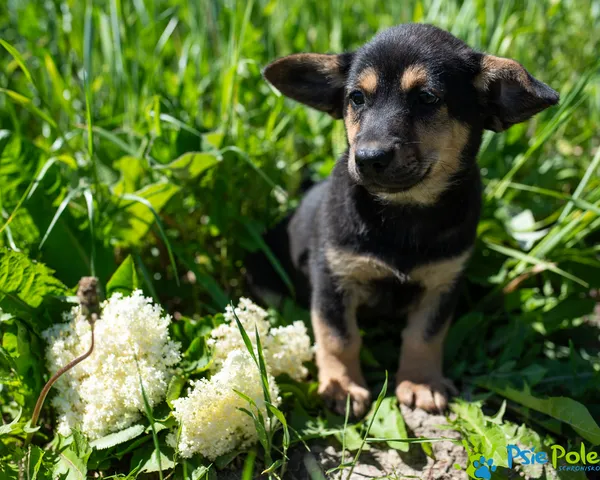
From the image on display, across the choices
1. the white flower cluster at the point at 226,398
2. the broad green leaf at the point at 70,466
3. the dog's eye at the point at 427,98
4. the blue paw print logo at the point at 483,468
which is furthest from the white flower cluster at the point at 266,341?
the dog's eye at the point at 427,98

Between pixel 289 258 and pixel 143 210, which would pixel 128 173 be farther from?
pixel 289 258

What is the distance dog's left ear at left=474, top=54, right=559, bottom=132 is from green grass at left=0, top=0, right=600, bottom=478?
69 cm

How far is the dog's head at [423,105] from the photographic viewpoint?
232 cm

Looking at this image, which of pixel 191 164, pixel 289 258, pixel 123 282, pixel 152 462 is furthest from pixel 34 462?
pixel 289 258

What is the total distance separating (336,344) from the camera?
8.91ft

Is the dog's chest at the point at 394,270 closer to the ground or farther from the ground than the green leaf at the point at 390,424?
farther from the ground

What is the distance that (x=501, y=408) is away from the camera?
8.34 ft

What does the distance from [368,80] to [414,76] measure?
0.19 metres

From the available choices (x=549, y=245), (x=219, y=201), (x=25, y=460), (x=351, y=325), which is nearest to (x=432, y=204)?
(x=351, y=325)

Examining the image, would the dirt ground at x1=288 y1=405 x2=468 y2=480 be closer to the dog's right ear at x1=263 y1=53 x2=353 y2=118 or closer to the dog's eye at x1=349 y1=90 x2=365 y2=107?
the dog's eye at x1=349 y1=90 x2=365 y2=107

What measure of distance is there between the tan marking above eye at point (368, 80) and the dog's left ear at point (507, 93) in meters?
0.41

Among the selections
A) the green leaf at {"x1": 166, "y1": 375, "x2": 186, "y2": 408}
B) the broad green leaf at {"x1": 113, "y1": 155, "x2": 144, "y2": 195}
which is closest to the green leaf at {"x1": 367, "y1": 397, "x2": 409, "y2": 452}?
the green leaf at {"x1": 166, "y1": 375, "x2": 186, "y2": 408}

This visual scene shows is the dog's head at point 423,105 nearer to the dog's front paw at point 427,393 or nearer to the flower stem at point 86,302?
the dog's front paw at point 427,393

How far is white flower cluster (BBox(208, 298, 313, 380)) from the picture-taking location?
2.41 m
